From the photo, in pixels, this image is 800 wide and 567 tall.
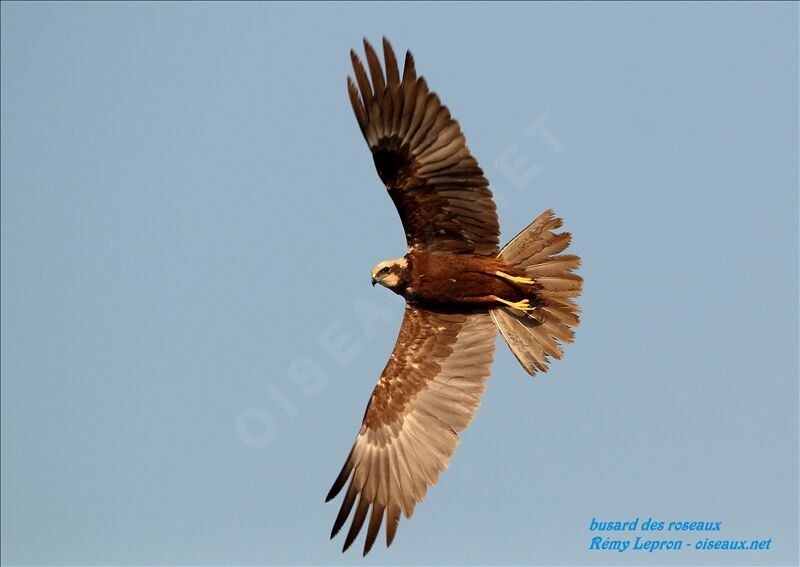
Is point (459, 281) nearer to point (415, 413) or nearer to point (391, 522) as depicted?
point (415, 413)

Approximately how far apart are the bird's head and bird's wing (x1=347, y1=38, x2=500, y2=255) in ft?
1.14

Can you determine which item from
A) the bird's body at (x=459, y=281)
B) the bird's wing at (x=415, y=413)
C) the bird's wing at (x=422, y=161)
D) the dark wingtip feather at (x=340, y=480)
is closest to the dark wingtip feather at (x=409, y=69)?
the bird's wing at (x=422, y=161)

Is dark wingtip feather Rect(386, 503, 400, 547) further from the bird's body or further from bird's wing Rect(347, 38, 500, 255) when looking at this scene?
bird's wing Rect(347, 38, 500, 255)

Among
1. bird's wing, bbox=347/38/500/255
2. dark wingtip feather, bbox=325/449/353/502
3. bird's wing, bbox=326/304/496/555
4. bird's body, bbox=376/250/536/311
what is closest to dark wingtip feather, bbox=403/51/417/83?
bird's wing, bbox=347/38/500/255

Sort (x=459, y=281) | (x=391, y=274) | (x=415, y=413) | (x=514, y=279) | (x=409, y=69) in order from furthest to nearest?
(x=415, y=413), (x=391, y=274), (x=459, y=281), (x=514, y=279), (x=409, y=69)

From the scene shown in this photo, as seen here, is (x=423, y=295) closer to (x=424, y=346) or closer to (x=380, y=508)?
(x=424, y=346)

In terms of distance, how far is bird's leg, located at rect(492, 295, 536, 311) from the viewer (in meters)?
11.9

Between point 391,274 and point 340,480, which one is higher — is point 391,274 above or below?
above

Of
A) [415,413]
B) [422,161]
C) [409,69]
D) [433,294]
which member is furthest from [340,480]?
[409,69]

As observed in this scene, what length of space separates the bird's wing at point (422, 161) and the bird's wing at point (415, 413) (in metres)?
1.06

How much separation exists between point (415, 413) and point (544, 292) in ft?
6.25

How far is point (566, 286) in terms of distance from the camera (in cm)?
1169

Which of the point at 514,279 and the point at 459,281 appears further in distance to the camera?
the point at 459,281

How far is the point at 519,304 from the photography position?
1195 cm
